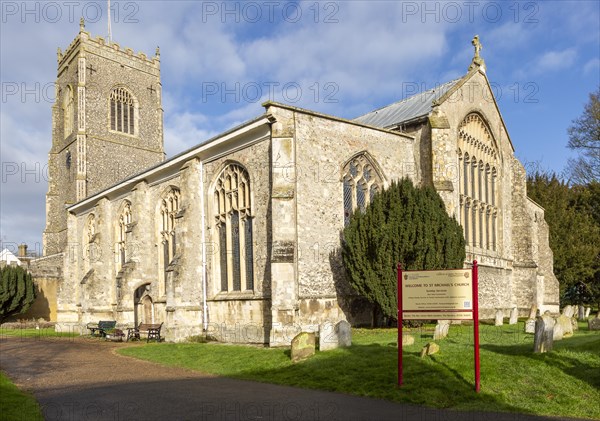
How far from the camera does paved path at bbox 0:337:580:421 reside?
8.00m

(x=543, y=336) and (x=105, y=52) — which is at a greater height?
(x=105, y=52)

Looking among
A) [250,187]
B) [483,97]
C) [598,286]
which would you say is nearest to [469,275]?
[250,187]

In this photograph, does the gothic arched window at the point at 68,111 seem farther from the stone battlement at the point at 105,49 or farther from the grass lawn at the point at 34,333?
the grass lawn at the point at 34,333

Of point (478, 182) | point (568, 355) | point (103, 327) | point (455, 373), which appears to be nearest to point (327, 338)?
point (455, 373)

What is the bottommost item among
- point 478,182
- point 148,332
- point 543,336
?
point 148,332

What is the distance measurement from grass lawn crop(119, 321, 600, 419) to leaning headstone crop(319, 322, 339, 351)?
0.30 metres

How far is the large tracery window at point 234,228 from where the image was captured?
19750 millimetres

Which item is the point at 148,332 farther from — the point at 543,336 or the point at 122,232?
the point at 543,336

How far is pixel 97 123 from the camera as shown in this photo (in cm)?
4462

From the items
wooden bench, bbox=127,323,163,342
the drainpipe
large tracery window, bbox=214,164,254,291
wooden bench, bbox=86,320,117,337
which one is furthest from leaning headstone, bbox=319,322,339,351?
wooden bench, bbox=86,320,117,337

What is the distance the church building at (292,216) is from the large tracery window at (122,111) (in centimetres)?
1460

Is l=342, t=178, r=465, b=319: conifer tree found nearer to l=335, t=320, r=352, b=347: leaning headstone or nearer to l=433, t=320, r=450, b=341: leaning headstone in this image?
l=433, t=320, r=450, b=341: leaning headstone

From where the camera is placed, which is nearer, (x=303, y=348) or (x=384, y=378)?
(x=384, y=378)

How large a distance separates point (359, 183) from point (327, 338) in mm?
8665
